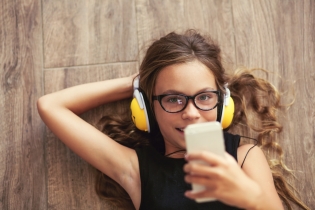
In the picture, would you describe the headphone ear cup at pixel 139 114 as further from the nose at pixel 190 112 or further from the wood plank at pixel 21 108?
the wood plank at pixel 21 108

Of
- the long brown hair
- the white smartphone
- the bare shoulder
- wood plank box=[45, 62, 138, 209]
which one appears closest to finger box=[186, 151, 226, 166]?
the white smartphone

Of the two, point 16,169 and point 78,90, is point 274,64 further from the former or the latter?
point 16,169

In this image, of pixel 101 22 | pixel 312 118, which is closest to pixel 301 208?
pixel 312 118

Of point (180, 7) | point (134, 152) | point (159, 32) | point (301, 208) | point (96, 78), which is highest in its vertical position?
point (180, 7)

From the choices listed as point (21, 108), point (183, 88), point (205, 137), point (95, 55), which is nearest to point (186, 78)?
point (183, 88)

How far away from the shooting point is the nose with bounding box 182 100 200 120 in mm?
1095

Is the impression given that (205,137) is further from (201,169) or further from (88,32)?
(88,32)

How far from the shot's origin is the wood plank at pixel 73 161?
138cm

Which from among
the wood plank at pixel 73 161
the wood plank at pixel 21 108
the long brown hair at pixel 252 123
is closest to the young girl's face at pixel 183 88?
the long brown hair at pixel 252 123

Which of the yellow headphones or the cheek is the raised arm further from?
the cheek

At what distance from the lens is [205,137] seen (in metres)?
0.79

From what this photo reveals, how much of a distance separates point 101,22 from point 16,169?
69cm

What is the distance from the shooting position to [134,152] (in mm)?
1274

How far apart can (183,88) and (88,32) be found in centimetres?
57
